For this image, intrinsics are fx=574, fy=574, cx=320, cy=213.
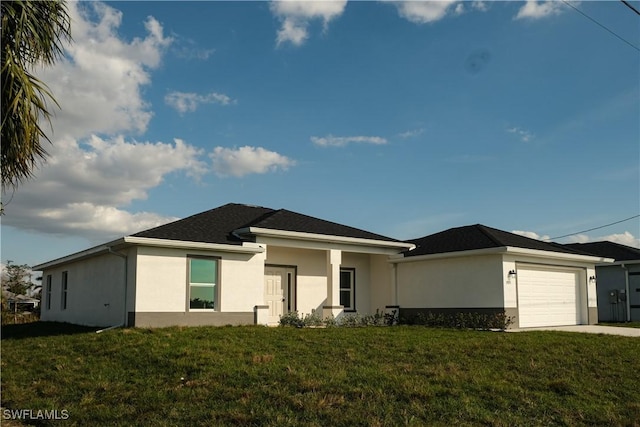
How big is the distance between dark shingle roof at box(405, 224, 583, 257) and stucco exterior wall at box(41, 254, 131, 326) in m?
10.3

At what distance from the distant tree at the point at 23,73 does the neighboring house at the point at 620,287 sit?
83.6 ft

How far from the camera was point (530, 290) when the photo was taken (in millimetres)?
19766

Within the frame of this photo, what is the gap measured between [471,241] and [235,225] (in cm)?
827

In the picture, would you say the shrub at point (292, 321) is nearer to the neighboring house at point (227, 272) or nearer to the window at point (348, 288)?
the neighboring house at point (227, 272)

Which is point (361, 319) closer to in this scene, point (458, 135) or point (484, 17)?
point (458, 135)

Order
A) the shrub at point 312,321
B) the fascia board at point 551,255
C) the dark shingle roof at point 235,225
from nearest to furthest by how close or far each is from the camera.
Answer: the dark shingle roof at point 235,225
the shrub at point 312,321
the fascia board at point 551,255

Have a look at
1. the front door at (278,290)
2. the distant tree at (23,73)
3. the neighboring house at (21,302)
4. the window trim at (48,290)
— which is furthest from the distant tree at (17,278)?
the distant tree at (23,73)

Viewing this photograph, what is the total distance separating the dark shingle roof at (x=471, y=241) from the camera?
19531 millimetres

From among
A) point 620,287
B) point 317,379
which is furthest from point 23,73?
point 620,287

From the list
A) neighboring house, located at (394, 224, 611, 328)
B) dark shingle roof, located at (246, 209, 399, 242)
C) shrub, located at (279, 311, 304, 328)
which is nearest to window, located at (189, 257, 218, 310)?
dark shingle roof, located at (246, 209, 399, 242)

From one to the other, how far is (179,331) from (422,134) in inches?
394

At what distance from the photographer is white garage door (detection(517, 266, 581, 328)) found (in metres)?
19.5

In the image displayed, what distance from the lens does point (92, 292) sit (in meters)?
18.7

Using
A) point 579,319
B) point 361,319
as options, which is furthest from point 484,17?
point 579,319
